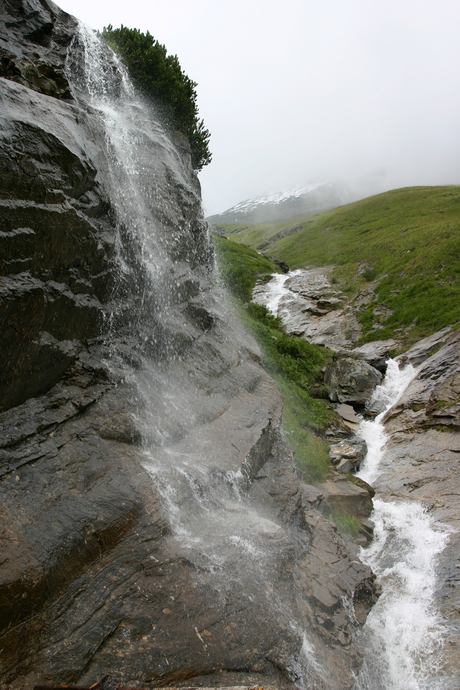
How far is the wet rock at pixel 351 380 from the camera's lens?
2331 cm

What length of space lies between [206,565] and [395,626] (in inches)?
243

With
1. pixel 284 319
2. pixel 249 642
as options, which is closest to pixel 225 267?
pixel 284 319

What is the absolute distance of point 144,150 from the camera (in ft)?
48.0

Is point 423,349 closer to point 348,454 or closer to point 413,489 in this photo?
point 348,454

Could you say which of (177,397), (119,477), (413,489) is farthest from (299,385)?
(119,477)

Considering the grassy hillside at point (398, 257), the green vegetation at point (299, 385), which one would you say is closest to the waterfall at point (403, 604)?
the green vegetation at point (299, 385)

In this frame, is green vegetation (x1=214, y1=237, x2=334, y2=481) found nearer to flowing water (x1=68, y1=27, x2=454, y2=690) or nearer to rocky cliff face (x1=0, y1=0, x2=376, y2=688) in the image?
→ flowing water (x1=68, y1=27, x2=454, y2=690)

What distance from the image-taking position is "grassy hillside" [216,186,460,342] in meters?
32.2

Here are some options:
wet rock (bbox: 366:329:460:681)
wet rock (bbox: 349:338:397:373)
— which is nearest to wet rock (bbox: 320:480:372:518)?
wet rock (bbox: 366:329:460:681)

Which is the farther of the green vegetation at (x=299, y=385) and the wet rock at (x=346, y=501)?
the green vegetation at (x=299, y=385)

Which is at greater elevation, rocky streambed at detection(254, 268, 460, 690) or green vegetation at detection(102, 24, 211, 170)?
green vegetation at detection(102, 24, 211, 170)

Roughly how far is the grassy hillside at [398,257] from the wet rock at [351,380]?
24.3 feet

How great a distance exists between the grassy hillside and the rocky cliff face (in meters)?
24.1

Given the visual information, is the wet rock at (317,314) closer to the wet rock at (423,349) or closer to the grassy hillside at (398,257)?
the grassy hillside at (398,257)
